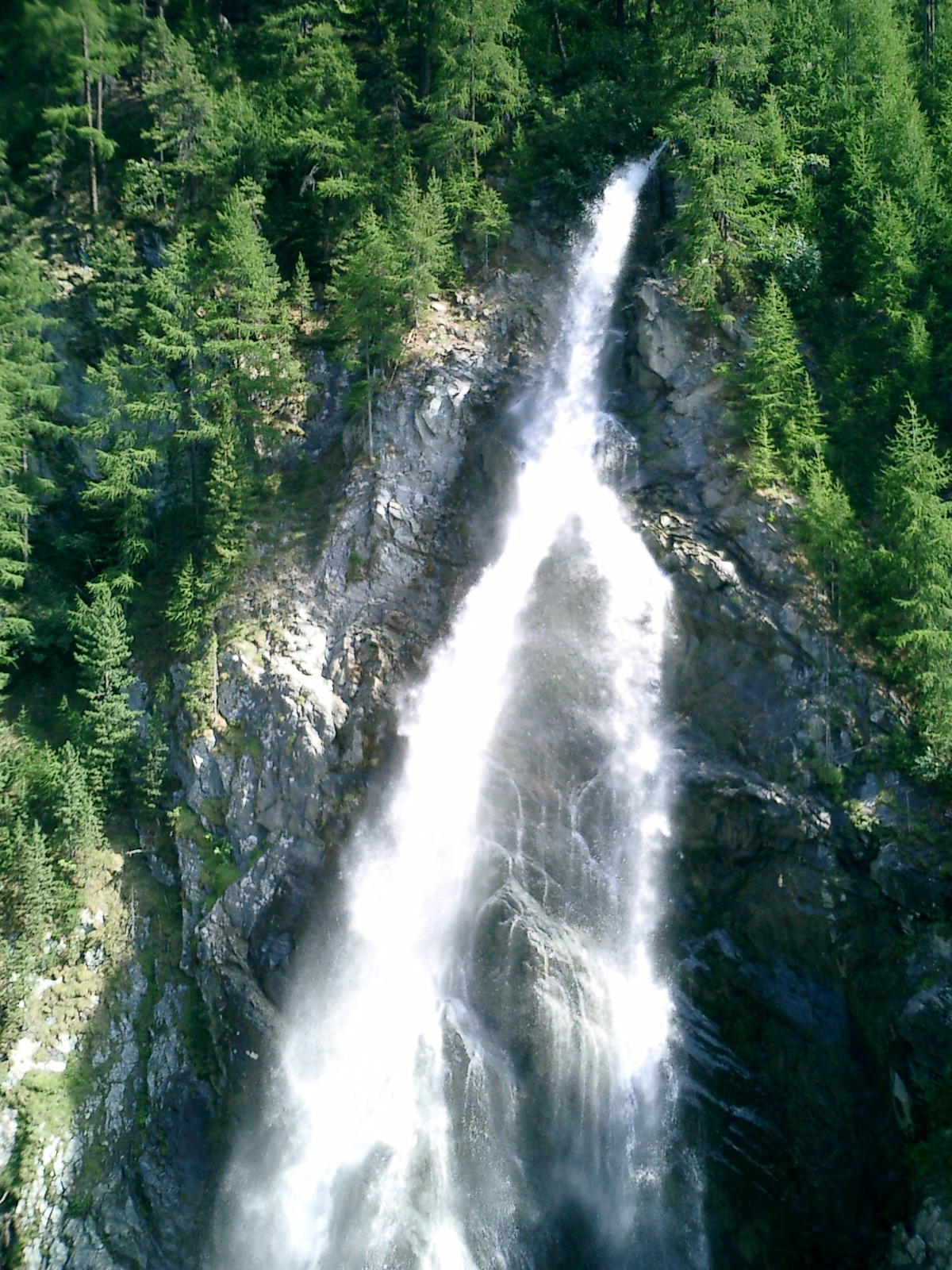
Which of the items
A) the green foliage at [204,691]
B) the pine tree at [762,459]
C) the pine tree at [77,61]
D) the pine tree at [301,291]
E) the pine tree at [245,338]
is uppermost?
the pine tree at [77,61]

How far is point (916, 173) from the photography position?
23125mm

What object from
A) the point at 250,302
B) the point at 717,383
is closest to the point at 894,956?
the point at 717,383

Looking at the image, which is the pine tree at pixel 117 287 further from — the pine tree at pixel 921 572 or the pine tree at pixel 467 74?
the pine tree at pixel 921 572

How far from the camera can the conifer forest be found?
19.0 meters

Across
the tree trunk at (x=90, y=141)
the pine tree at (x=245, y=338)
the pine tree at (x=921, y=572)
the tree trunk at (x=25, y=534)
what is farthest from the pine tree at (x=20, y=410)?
the pine tree at (x=921, y=572)

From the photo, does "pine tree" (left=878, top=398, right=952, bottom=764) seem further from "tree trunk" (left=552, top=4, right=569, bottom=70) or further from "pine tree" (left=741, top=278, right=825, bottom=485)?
"tree trunk" (left=552, top=4, right=569, bottom=70)

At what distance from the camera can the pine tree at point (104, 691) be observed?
20.9m

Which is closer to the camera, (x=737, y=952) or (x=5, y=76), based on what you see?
(x=737, y=952)

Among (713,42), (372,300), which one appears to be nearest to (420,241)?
(372,300)

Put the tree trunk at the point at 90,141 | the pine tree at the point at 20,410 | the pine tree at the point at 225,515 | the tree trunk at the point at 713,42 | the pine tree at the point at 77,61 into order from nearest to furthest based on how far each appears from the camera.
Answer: the pine tree at the point at 225,515 < the pine tree at the point at 20,410 < the tree trunk at the point at 713,42 < the tree trunk at the point at 90,141 < the pine tree at the point at 77,61

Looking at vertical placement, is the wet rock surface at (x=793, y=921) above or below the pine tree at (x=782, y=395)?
below

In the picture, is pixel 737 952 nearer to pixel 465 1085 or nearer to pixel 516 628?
pixel 465 1085

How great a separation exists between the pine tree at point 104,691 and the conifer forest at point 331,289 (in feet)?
0.30

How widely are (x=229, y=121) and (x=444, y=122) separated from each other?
24.5 ft
